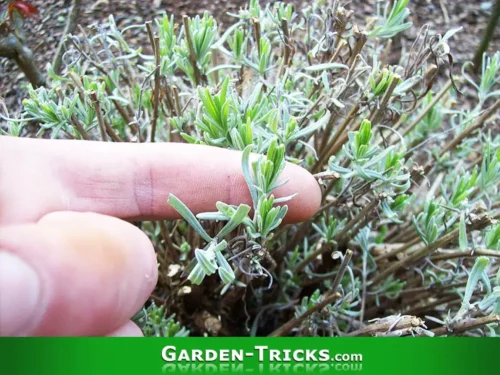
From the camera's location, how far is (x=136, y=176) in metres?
0.65

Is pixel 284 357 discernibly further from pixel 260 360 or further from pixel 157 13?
pixel 157 13

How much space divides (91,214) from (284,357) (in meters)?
0.27

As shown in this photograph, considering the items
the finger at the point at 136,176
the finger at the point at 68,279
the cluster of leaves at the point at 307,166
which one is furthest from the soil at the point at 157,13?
the finger at the point at 68,279

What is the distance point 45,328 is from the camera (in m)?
0.53

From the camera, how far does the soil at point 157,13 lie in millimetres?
988

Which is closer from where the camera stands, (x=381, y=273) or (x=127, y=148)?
(x=127, y=148)

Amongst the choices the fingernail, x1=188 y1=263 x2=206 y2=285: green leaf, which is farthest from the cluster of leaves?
the fingernail

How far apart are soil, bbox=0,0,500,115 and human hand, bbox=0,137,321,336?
1.05 feet

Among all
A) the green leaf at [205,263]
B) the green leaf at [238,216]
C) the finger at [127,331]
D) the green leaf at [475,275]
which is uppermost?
the green leaf at [238,216]

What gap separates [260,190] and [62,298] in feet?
0.73

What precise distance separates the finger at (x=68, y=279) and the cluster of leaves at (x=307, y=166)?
0.07 m

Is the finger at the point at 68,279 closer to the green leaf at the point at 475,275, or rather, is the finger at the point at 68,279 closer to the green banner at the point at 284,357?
the green banner at the point at 284,357

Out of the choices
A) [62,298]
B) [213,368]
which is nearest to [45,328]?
[62,298]

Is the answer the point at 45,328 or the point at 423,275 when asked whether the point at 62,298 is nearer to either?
the point at 45,328
